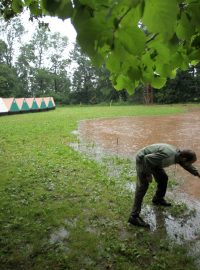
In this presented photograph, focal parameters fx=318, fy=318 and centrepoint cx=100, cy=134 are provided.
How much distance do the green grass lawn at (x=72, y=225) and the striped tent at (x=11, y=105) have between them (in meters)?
22.9

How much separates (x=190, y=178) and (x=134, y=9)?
7702mm

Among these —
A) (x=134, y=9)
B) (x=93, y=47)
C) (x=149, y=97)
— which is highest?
(x=134, y=9)

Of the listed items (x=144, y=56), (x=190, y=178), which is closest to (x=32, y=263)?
(x=144, y=56)

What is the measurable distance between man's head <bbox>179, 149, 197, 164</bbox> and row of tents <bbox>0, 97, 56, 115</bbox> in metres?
27.5

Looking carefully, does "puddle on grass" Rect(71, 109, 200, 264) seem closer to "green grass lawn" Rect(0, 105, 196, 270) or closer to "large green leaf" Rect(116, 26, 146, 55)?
"green grass lawn" Rect(0, 105, 196, 270)

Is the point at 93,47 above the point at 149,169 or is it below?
above

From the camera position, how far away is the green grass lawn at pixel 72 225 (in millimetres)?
4328

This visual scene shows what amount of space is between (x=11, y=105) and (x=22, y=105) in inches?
77.3

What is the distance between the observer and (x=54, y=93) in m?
60.8

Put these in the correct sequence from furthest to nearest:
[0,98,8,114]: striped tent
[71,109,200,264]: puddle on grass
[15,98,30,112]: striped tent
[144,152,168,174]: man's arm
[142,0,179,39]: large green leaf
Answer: [15,98,30,112]: striped tent < [0,98,8,114]: striped tent < [71,109,200,264]: puddle on grass < [144,152,168,174]: man's arm < [142,0,179,39]: large green leaf

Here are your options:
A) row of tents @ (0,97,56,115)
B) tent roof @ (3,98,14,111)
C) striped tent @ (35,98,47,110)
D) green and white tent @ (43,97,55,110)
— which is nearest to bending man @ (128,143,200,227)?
row of tents @ (0,97,56,115)

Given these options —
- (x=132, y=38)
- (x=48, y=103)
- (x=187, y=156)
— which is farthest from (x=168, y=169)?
(x=48, y=103)

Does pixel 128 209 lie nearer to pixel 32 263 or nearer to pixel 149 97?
pixel 32 263

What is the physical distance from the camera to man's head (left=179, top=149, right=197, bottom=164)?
5230mm
